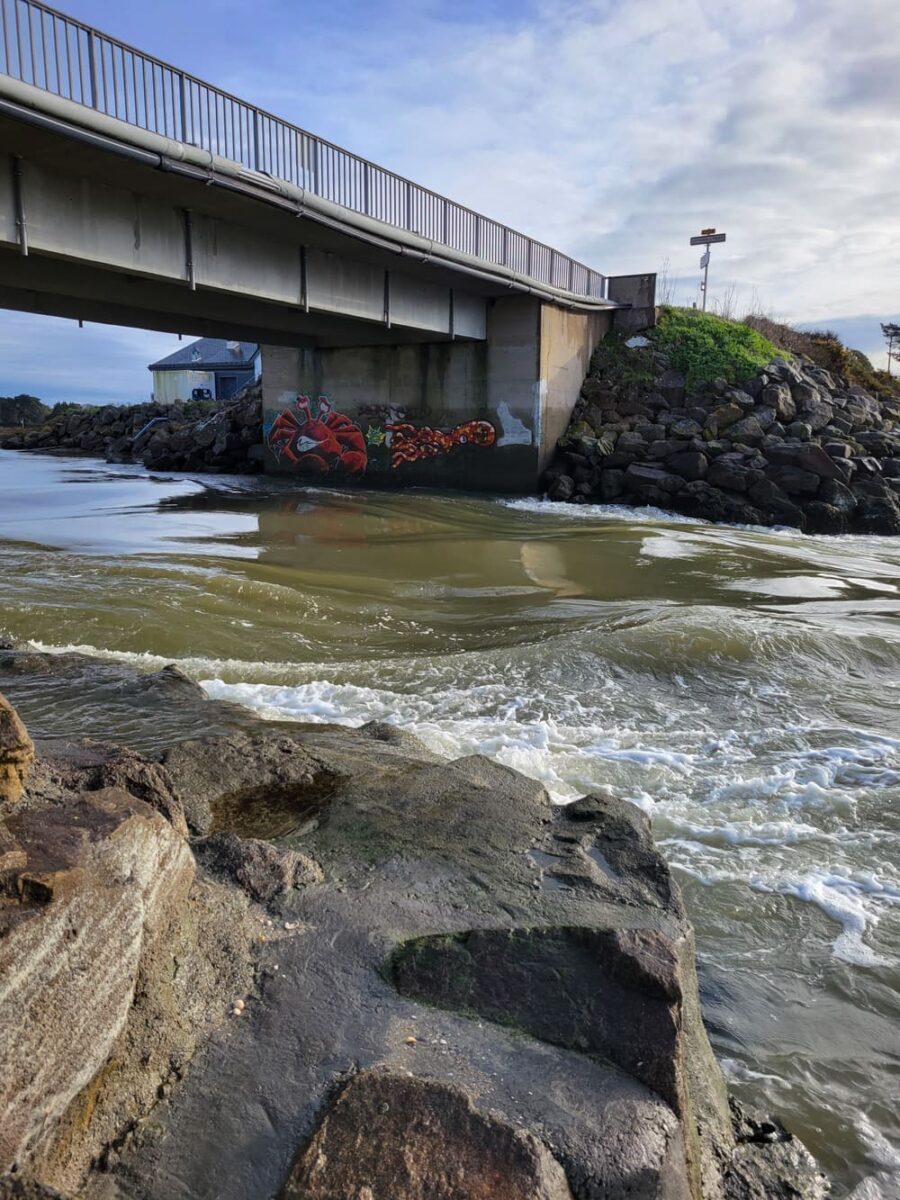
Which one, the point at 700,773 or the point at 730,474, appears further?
the point at 730,474

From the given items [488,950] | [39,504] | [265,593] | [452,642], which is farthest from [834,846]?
[39,504]

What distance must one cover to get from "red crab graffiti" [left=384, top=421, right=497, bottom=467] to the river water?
8262mm

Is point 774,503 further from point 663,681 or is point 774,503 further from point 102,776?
point 102,776

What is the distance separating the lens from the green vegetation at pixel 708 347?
2806 cm

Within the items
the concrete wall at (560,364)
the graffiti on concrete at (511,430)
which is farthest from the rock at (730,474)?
the graffiti on concrete at (511,430)

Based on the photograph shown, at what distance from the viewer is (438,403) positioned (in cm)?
2728

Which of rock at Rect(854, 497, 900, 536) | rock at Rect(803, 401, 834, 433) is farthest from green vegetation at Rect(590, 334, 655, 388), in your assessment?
rock at Rect(854, 497, 900, 536)

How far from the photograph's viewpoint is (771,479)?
906 inches

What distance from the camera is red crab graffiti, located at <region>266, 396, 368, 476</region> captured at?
28609 mm

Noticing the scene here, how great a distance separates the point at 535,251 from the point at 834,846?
23976 millimetres

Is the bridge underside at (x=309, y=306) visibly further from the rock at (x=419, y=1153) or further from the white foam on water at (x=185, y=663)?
the rock at (x=419, y=1153)

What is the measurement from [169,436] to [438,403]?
52.6ft

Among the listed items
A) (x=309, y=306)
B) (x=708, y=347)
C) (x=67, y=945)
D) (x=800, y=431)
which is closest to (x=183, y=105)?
(x=309, y=306)

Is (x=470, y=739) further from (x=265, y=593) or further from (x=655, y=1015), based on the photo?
(x=265, y=593)
